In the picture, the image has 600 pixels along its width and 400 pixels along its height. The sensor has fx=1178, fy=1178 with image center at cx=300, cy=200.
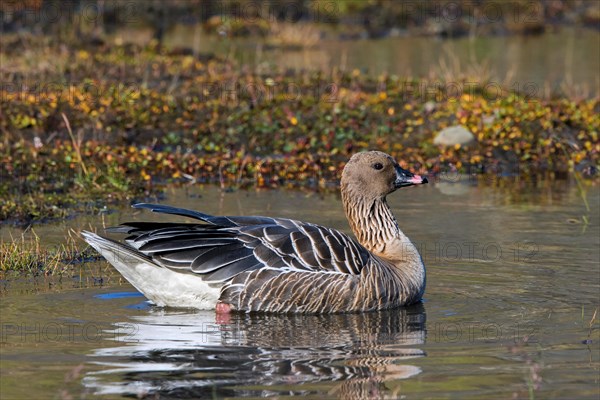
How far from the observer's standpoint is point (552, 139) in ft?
61.3

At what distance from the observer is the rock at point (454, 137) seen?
60.8ft

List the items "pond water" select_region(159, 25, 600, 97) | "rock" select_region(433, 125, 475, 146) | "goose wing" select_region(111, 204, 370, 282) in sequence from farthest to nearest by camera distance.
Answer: "pond water" select_region(159, 25, 600, 97) < "rock" select_region(433, 125, 475, 146) < "goose wing" select_region(111, 204, 370, 282)

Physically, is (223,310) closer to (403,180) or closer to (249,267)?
(249,267)

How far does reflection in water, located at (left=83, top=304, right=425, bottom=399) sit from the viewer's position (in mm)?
8023

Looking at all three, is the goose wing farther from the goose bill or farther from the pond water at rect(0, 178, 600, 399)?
the goose bill

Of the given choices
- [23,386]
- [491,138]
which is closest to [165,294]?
[23,386]

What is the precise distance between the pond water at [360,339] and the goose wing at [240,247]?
45 cm

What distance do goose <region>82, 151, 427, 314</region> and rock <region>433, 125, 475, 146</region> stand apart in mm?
8039

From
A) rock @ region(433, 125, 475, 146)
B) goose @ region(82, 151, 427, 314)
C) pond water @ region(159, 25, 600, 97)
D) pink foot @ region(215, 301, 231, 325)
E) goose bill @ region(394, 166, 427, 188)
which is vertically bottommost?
pink foot @ region(215, 301, 231, 325)

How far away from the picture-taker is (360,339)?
9609 mm

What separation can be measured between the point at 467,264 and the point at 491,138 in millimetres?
6680

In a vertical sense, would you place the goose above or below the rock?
below

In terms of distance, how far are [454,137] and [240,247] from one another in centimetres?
873

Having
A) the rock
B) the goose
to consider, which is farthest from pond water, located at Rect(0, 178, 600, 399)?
the rock
